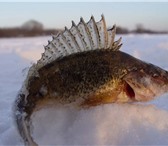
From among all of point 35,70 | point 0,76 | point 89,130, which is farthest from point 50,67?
point 0,76

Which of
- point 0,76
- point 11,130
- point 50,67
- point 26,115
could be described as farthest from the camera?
point 0,76

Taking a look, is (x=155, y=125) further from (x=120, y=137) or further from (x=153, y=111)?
(x=120, y=137)

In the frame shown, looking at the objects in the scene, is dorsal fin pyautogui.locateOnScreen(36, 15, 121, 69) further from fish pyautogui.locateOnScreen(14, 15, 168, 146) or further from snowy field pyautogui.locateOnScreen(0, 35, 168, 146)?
snowy field pyautogui.locateOnScreen(0, 35, 168, 146)

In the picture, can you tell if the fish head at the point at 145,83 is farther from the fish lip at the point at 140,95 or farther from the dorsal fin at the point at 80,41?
the dorsal fin at the point at 80,41

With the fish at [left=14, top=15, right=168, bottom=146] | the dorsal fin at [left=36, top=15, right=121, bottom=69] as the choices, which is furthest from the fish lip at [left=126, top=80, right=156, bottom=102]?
the dorsal fin at [left=36, top=15, right=121, bottom=69]

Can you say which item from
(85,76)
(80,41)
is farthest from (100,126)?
(80,41)

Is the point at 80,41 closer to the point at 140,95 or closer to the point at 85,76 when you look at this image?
the point at 85,76

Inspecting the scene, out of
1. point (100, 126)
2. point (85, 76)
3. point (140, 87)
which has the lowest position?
point (100, 126)
